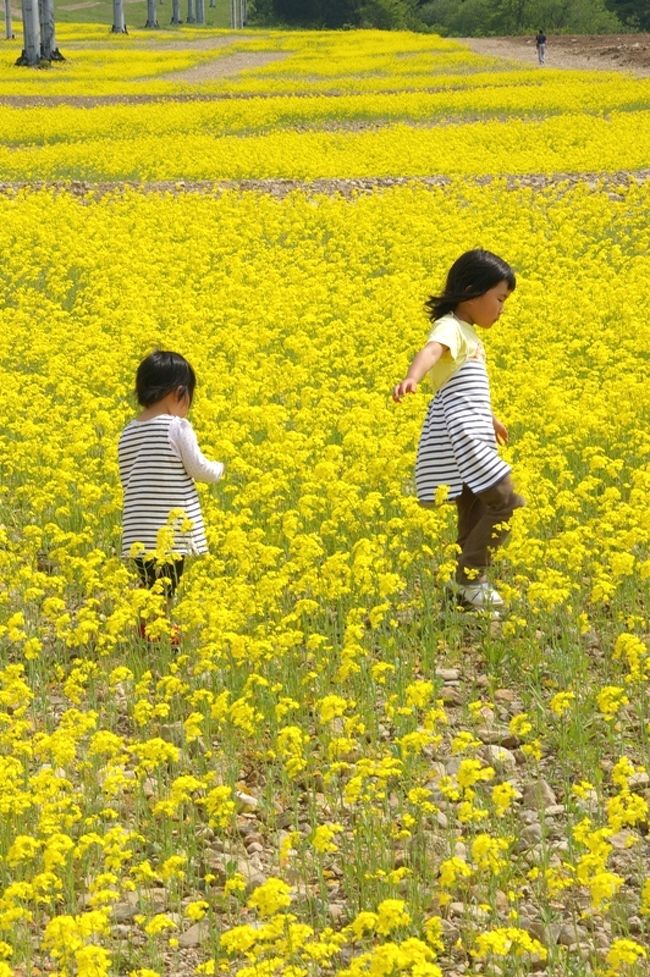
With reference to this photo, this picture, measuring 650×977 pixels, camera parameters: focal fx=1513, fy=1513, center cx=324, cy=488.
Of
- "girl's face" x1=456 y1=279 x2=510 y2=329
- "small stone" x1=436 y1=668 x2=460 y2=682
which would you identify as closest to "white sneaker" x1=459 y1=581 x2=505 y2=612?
"small stone" x1=436 y1=668 x2=460 y2=682

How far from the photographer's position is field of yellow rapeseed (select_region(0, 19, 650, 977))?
4621 millimetres

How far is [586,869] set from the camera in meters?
4.07

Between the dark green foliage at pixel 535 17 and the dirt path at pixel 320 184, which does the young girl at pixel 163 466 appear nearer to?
the dirt path at pixel 320 184

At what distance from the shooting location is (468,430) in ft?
23.2

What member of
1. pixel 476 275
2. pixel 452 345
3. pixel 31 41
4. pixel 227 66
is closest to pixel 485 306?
pixel 476 275

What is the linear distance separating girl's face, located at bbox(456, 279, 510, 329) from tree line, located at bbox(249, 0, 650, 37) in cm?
8362

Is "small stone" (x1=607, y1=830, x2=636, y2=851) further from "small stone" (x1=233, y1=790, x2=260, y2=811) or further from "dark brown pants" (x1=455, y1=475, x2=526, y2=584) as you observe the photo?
"dark brown pants" (x1=455, y1=475, x2=526, y2=584)

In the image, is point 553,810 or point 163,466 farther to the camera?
point 163,466

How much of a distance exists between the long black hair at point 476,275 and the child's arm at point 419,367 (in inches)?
9.7

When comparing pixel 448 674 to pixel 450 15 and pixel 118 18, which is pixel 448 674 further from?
pixel 450 15

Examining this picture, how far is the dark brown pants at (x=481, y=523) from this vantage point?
277 inches

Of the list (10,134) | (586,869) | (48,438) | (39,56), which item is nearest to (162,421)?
(48,438)

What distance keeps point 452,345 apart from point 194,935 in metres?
3.30

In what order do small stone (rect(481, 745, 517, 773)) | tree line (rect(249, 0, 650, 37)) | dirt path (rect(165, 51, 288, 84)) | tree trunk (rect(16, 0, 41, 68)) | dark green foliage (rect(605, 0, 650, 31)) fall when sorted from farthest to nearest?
tree line (rect(249, 0, 650, 37)) < dark green foliage (rect(605, 0, 650, 31)) < tree trunk (rect(16, 0, 41, 68)) < dirt path (rect(165, 51, 288, 84)) < small stone (rect(481, 745, 517, 773))
